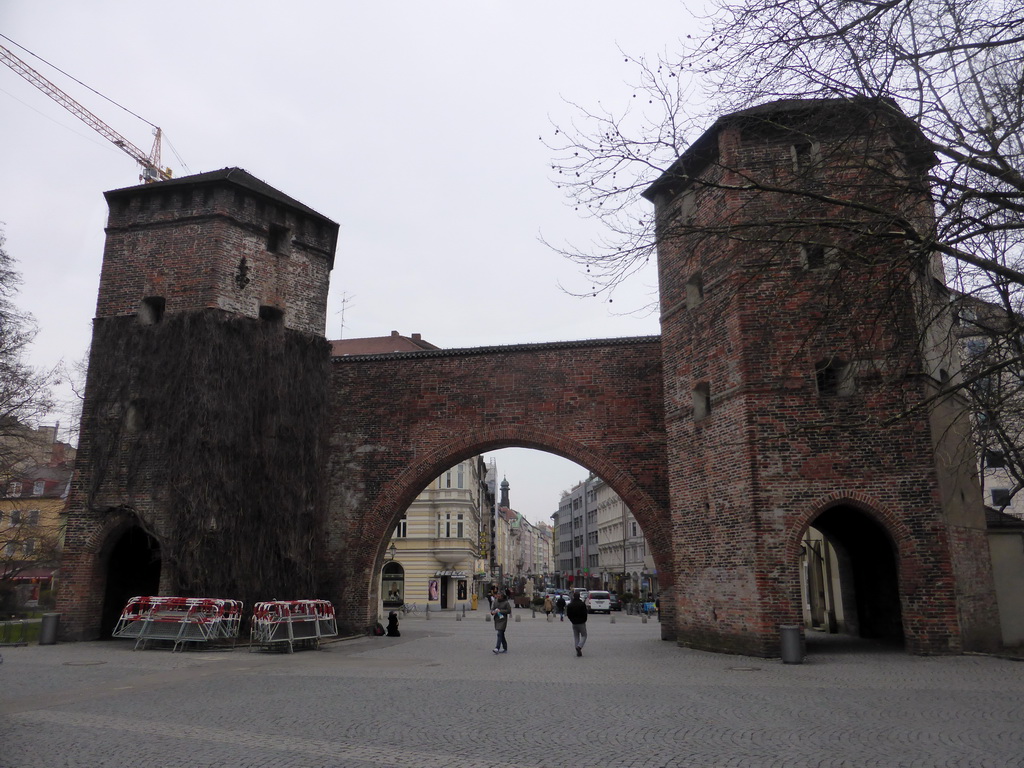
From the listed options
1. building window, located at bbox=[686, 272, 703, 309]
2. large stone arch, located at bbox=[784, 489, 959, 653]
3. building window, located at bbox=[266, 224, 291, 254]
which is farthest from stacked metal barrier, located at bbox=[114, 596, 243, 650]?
building window, located at bbox=[686, 272, 703, 309]

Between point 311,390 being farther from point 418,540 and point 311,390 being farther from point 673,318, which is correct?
point 418,540

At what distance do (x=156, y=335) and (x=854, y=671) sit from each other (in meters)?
17.2

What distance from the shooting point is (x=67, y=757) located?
6.64 metres

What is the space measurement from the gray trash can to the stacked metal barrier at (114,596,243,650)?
208cm

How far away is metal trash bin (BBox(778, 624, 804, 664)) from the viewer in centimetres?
1368

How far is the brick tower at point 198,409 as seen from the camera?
59.4ft

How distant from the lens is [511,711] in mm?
9117

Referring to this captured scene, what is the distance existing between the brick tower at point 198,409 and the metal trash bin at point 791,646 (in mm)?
11575

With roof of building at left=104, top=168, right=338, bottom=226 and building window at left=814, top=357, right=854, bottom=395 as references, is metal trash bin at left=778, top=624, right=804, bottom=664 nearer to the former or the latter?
building window at left=814, top=357, right=854, bottom=395

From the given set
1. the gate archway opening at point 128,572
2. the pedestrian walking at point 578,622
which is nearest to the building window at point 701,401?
the pedestrian walking at point 578,622

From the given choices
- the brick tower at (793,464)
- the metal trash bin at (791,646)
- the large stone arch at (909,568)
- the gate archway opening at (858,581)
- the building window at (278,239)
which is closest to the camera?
the metal trash bin at (791,646)

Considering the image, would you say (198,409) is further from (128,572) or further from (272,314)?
(128,572)

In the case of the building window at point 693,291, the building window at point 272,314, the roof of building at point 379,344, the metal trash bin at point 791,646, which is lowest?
the metal trash bin at point 791,646

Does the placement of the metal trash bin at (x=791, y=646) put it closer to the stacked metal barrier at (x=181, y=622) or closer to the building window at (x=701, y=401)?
the building window at (x=701, y=401)
